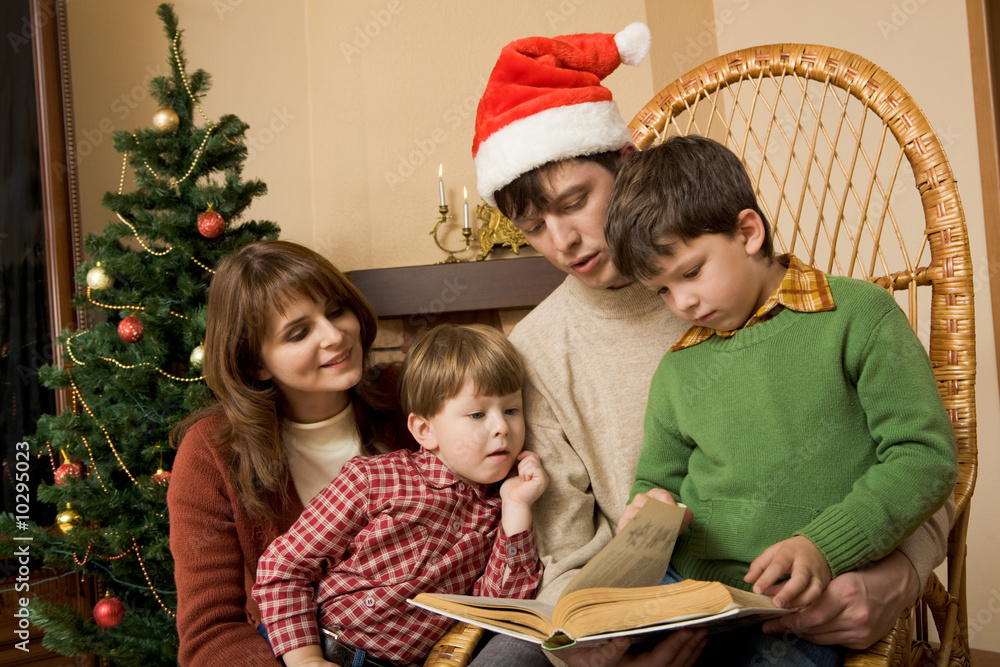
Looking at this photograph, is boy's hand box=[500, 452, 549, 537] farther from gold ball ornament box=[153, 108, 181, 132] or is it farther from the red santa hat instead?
gold ball ornament box=[153, 108, 181, 132]

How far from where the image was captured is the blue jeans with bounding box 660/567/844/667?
99 cm

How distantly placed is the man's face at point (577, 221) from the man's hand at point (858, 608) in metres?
0.62

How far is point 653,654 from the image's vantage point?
3.20 feet

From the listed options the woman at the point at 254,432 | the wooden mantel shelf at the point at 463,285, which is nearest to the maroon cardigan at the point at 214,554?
the woman at the point at 254,432

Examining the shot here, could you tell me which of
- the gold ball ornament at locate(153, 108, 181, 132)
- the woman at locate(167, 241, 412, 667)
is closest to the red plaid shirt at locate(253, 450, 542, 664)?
the woman at locate(167, 241, 412, 667)

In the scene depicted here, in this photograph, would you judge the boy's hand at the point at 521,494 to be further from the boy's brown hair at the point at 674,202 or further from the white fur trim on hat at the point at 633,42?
the white fur trim on hat at the point at 633,42

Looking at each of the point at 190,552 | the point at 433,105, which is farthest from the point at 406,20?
the point at 190,552

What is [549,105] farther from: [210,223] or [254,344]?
[210,223]

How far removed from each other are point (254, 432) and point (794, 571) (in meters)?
0.93

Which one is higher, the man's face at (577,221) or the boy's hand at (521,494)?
the man's face at (577,221)

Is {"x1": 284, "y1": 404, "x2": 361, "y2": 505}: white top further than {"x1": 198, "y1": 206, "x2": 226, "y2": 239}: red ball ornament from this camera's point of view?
No

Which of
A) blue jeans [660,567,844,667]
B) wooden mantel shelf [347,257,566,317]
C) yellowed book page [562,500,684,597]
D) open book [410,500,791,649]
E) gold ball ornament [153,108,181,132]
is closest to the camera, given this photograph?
open book [410,500,791,649]

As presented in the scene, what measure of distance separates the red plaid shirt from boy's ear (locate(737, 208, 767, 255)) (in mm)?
573

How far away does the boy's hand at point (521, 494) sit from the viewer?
1221mm
